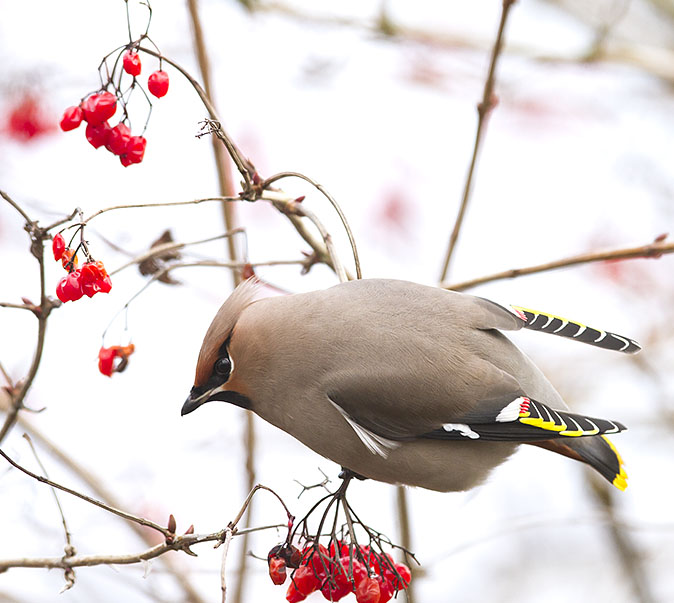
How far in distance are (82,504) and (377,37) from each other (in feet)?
8.36

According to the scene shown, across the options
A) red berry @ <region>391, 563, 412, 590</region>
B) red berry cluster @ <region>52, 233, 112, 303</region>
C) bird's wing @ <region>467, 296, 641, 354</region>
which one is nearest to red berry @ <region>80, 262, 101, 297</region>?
red berry cluster @ <region>52, 233, 112, 303</region>

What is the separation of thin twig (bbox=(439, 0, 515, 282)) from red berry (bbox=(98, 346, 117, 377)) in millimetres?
1045

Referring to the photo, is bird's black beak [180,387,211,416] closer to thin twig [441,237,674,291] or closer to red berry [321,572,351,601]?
red berry [321,572,351,601]

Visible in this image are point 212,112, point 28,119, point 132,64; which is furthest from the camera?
point 28,119

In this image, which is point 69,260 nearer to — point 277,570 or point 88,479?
point 277,570

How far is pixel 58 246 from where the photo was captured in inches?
86.1

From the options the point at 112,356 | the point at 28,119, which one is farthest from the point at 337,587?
the point at 28,119

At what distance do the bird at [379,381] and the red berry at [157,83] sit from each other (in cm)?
Result: 57

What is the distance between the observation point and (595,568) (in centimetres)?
898

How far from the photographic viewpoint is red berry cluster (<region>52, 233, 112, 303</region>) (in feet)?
7.00

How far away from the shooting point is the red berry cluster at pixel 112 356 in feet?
8.41

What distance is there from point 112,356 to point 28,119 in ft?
7.04

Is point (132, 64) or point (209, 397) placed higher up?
point (132, 64)

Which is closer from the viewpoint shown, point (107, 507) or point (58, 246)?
point (107, 507)
